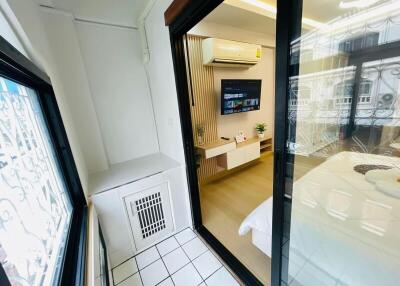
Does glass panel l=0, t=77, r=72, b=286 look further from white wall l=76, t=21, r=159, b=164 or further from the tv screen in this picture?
the tv screen

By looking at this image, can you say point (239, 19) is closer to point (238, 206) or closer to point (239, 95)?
point (239, 95)

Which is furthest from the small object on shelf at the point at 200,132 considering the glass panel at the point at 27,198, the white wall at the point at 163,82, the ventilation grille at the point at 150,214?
the glass panel at the point at 27,198

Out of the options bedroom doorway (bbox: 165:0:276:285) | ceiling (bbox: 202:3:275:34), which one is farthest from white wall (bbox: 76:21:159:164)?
ceiling (bbox: 202:3:275:34)

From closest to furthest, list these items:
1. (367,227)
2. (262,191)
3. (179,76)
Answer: (367,227) → (179,76) → (262,191)

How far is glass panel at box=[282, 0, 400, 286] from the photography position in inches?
21.6

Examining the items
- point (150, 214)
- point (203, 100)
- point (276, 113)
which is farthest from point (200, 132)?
point (276, 113)

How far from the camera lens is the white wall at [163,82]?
167 cm

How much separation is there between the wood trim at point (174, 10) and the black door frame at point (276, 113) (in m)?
0.02

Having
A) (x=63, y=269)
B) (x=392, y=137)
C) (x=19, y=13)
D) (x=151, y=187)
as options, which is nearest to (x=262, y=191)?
(x=151, y=187)

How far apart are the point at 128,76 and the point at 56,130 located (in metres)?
1.20

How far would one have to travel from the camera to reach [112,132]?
7.20ft

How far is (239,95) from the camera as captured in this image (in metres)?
3.14

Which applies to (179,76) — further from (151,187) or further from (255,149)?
(255,149)

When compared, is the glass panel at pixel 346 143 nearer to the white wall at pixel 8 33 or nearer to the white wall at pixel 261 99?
the white wall at pixel 8 33
